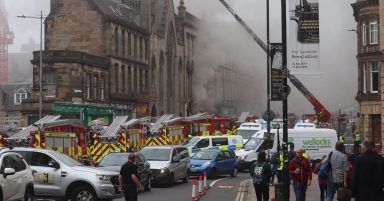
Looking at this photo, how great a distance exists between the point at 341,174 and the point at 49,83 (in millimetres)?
46761

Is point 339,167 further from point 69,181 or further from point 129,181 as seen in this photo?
point 69,181

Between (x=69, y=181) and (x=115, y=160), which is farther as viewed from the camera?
(x=115, y=160)

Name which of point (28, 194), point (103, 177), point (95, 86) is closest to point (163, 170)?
point (103, 177)

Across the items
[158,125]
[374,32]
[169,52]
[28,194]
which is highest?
[169,52]

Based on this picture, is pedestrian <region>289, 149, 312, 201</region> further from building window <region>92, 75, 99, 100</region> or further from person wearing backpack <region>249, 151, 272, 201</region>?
building window <region>92, 75, 99, 100</region>

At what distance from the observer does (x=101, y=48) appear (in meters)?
66.9

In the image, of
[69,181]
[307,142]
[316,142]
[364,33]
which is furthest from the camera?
[364,33]

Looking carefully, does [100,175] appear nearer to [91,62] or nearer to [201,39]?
[91,62]

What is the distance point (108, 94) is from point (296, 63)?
5025 centimetres

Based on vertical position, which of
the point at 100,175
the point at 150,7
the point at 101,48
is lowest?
the point at 100,175

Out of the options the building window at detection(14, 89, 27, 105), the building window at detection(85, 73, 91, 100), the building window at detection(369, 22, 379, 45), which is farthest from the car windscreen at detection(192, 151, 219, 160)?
the building window at detection(14, 89, 27, 105)

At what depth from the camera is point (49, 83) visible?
6012 centimetres

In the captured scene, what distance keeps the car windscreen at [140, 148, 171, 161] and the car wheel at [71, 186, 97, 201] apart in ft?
29.9

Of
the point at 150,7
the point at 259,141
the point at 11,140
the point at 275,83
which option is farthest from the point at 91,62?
the point at 275,83
